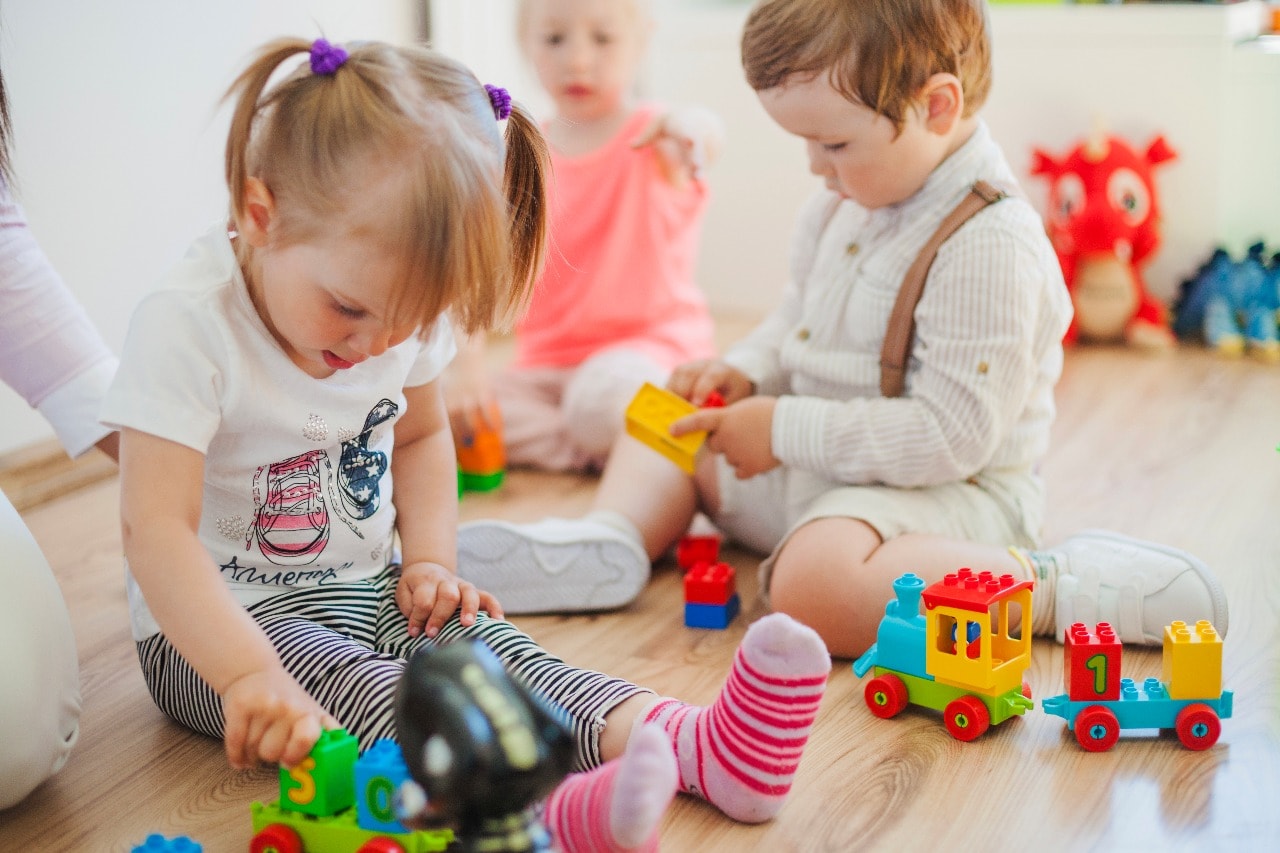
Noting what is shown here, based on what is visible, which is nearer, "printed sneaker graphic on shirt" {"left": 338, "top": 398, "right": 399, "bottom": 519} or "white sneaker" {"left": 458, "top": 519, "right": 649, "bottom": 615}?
"printed sneaker graphic on shirt" {"left": 338, "top": 398, "right": 399, "bottom": 519}

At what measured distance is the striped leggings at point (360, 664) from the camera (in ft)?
2.91

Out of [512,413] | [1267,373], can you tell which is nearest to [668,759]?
[512,413]

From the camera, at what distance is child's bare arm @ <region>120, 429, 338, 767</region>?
78cm

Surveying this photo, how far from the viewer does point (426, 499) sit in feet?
3.52

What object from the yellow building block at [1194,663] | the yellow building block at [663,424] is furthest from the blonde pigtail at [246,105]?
the yellow building block at [1194,663]

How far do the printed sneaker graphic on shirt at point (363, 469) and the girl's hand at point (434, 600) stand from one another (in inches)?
2.6

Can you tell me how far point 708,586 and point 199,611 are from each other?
0.51 m

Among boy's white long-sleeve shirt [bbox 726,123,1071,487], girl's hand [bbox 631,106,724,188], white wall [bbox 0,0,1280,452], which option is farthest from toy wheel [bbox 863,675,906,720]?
white wall [bbox 0,0,1280,452]

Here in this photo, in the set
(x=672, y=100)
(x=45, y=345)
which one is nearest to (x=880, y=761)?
(x=45, y=345)

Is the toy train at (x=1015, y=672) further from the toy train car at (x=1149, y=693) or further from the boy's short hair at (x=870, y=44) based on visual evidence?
the boy's short hair at (x=870, y=44)

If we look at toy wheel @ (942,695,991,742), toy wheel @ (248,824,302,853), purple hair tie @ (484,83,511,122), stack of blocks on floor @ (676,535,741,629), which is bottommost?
stack of blocks on floor @ (676,535,741,629)

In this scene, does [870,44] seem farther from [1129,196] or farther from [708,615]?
[1129,196]

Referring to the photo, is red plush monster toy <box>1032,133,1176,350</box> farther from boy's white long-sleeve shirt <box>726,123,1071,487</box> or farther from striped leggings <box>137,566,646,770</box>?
striped leggings <box>137,566,646,770</box>

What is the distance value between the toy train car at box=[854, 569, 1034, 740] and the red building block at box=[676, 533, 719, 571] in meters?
0.33
